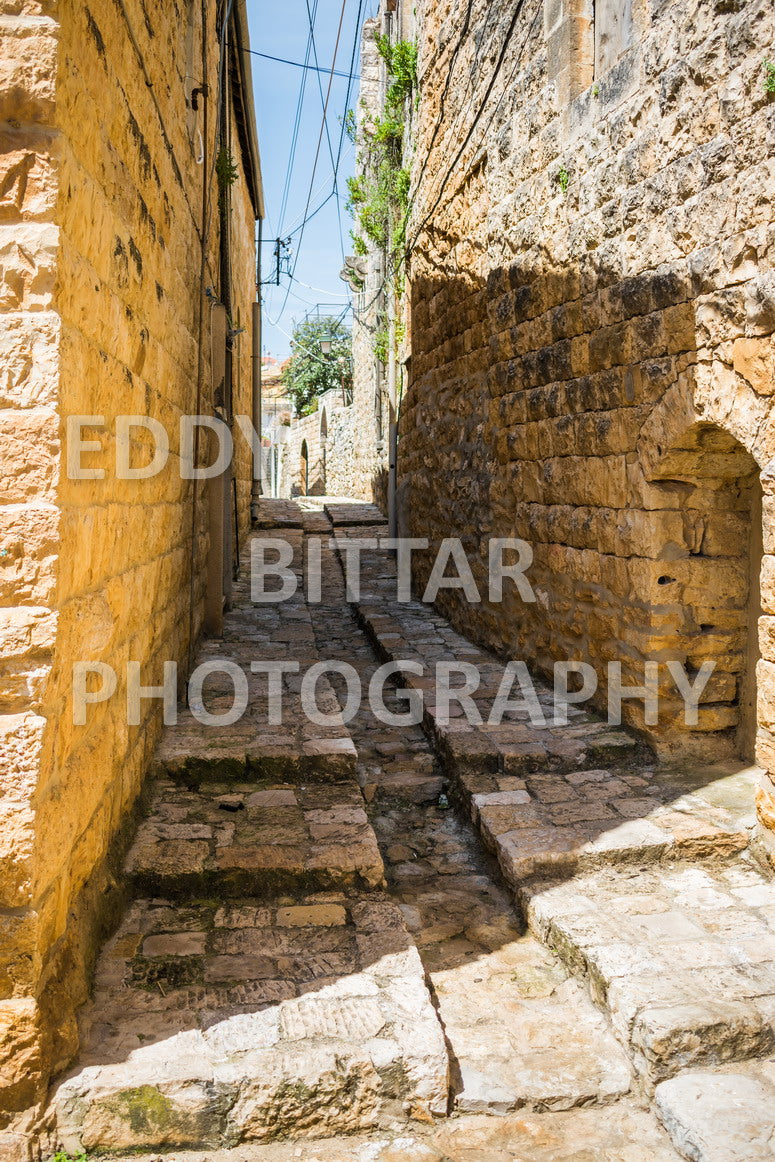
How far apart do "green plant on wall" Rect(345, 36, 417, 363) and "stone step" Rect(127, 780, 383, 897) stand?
6.67 meters

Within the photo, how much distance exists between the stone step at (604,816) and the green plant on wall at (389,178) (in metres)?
6.42

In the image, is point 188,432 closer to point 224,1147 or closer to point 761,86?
point 761,86

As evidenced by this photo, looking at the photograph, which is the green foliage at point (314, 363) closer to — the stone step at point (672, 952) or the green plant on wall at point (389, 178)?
the green plant on wall at point (389, 178)

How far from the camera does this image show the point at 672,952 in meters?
2.82

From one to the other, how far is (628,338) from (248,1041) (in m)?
3.36

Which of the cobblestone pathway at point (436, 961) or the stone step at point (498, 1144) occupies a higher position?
the cobblestone pathway at point (436, 961)

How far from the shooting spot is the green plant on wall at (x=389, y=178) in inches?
344

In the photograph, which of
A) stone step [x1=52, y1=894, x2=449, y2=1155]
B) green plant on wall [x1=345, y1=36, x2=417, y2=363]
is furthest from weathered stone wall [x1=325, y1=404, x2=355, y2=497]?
stone step [x1=52, y1=894, x2=449, y2=1155]

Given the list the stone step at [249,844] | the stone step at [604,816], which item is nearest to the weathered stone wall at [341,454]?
the stone step at [604,816]

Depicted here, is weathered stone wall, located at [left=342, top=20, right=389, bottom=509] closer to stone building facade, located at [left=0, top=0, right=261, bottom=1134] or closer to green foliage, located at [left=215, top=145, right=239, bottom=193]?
green foliage, located at [left=215, top=145, right=239, bottom=193]

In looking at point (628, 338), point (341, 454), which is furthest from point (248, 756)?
point (341, 454)

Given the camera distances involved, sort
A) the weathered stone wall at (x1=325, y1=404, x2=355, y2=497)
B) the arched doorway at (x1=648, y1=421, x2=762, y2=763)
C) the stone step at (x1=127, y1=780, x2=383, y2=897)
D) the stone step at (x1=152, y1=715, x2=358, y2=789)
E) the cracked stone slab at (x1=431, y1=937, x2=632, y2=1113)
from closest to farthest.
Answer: the cracked stone slab at (x1=431, y1=937, x2=632, y2=1113)
the stone step at (x1=127, y1=780, x2=383, y2=897)
the stone step at (x1=152, y1=715, x2=358, y2=789)
the arched doorway at (x1=648, y1=421, x2=762, y2=763)
the weathered stone wall at (x1=325, y1=404, x2=355, y2=497)

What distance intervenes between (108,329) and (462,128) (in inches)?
198

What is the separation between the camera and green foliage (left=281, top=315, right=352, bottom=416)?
26.1 meters
